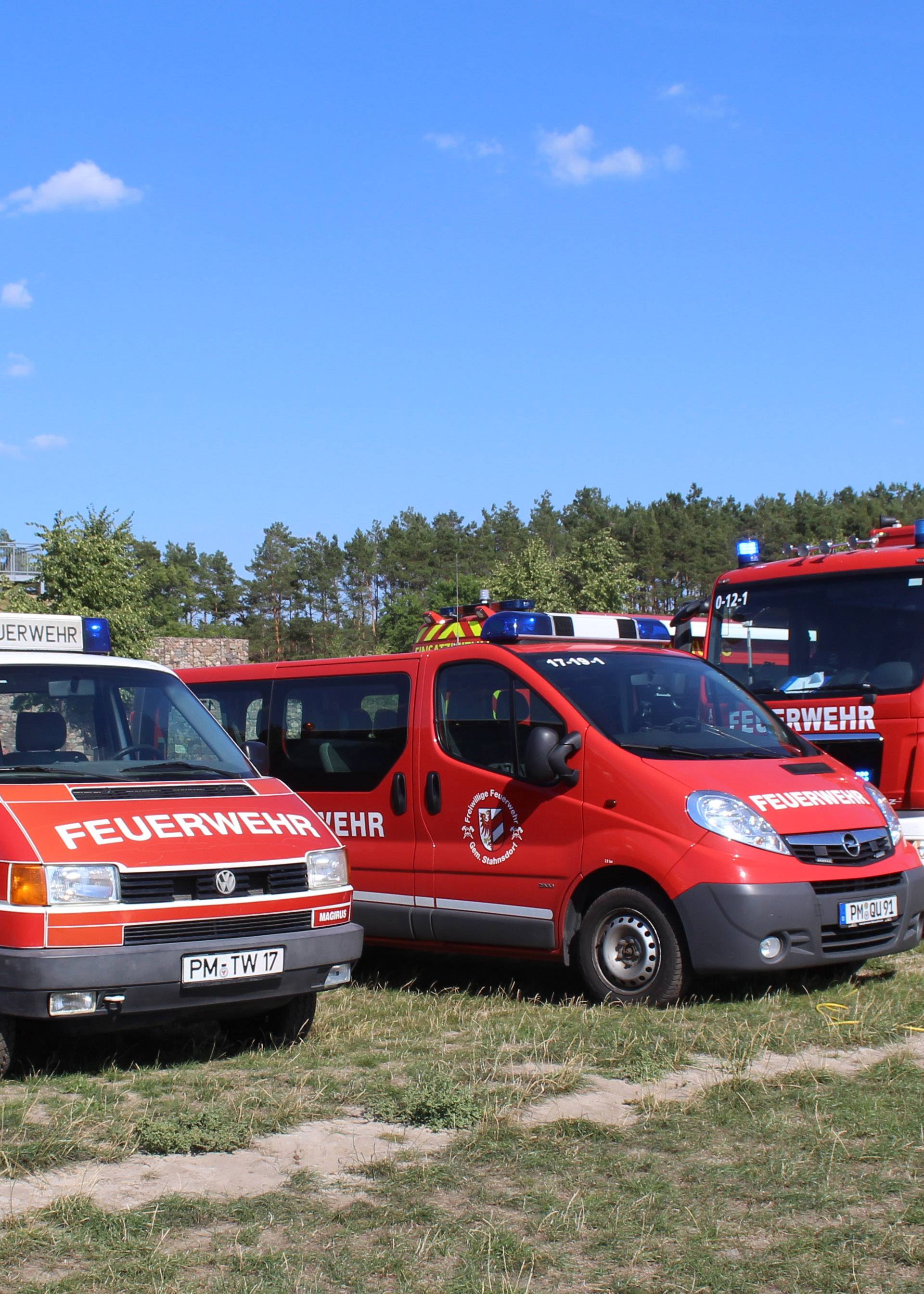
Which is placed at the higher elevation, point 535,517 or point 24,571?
point 535,517

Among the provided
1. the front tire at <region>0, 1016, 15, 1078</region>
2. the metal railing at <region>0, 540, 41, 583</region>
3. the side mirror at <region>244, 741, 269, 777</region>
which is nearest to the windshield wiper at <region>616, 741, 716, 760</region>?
the side mirror at <region>244, 741, 269, 777</region>

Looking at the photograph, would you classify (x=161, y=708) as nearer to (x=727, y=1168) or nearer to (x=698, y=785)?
(x=698, y=785)

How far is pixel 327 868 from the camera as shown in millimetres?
6480

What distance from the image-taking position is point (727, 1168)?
451 centimetres

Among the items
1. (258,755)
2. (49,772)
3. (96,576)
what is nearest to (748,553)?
(258,755)

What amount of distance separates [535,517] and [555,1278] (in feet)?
306

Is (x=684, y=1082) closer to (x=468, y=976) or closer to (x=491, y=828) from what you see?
(x=491, y=828)

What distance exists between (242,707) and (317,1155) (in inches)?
204

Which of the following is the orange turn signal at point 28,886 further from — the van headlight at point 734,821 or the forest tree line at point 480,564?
the forest tree line at point 480,564

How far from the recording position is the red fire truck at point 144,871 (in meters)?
5.62

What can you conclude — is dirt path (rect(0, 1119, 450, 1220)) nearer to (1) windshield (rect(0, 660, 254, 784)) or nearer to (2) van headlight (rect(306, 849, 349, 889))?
(2) van headlight (rect(306, 849, 349, 889))

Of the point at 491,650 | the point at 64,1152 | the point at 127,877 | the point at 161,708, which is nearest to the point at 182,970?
the point at 127,877

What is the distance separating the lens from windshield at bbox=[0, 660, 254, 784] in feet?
21.5

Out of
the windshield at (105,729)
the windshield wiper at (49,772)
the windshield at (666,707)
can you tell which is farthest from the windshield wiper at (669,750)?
the windshield wiper at (49,772)
